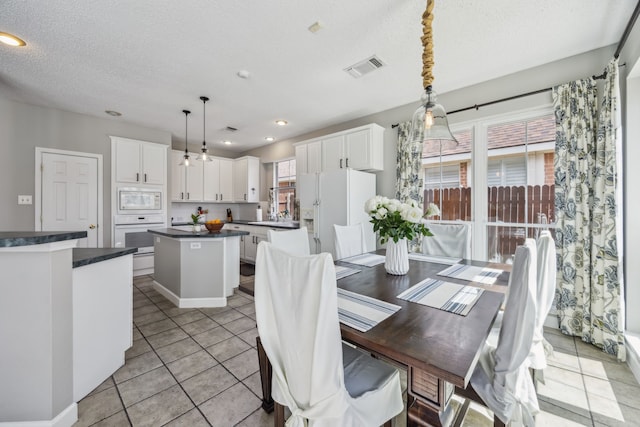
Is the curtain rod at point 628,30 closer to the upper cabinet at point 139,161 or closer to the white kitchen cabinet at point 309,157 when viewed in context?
the white kitchen cabinet at point 309,157

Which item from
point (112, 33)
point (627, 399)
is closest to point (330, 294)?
point (627, 399)

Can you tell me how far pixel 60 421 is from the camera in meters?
1.34

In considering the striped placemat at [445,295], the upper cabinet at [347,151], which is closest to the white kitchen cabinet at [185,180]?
the upper cabinet at [347,151]

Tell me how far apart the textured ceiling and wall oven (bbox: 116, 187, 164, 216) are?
1.37 m

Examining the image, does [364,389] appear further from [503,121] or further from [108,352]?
[503,121]

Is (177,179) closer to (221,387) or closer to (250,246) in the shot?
(250,246)

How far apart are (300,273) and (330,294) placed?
128 millimetres

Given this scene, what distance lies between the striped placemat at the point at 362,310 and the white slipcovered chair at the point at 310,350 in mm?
167

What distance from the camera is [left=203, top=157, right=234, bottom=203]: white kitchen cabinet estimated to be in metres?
5.62

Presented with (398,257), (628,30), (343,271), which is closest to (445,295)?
(398,257)

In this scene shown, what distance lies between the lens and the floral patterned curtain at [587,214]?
2.06 m

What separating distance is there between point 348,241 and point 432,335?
1.51 m

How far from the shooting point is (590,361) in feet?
6.56

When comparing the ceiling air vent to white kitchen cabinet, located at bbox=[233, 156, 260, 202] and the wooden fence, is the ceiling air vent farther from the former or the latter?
white kitchen cabinet, located at bbox=[233, 156, 260, 202]
